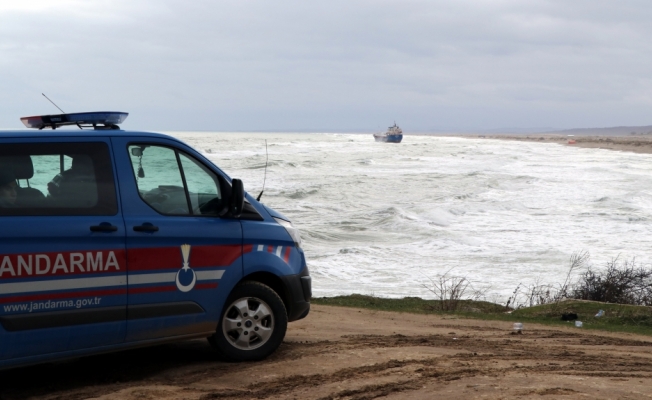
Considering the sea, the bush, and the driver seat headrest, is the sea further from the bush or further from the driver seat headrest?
the driver seat headrest

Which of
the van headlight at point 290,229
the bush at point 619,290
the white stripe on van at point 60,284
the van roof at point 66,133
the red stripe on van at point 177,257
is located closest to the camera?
the white stripe on van at point 60,284

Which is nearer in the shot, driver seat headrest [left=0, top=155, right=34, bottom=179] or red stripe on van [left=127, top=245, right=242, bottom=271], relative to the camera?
driver seat headrest [left=0, top=155, right=34, bottom=179]

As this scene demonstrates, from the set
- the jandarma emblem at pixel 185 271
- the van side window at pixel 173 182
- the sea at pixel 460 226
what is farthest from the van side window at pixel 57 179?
the sea at pixel 460 226

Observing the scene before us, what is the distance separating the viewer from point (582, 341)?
28.6ft

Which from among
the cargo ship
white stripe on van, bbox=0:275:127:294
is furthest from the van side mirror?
the cargo ship

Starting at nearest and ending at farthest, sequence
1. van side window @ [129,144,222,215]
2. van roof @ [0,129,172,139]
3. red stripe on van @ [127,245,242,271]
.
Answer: van roof @ [0,129,172,139], red stripe on van @ [127,245,242,271], van side window @ [129,144,222,215]

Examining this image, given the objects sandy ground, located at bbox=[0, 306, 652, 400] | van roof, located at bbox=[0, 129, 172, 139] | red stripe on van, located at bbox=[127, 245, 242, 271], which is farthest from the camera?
red stripe on van, located at bbox=[127, 245, 242, 271]

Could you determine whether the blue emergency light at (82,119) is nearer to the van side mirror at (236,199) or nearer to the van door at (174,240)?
the van door at (174,240)

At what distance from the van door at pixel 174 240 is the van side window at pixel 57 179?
0.14m

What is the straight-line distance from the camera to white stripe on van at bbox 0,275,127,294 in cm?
543

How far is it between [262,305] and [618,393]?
280 cm

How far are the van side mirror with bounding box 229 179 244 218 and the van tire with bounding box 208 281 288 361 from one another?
0.60 meters

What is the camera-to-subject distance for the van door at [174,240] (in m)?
6.07

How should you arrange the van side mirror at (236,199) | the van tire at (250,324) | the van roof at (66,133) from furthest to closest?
the van tire at (250,324)
the van side mirror at (236,199)
the van roof at (66,133)
